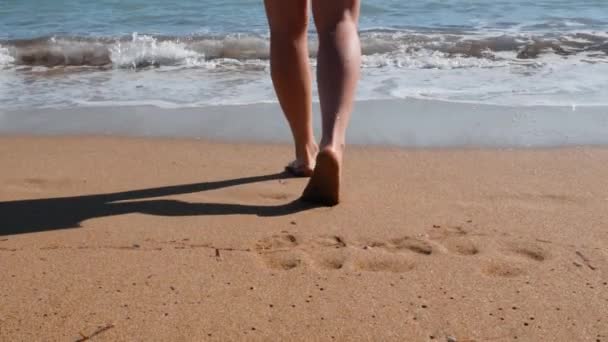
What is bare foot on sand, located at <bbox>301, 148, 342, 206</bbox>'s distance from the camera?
A: 210 cm

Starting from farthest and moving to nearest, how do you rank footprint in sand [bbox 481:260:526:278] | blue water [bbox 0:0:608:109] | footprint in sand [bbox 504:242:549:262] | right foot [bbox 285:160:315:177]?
1. blue water [bbox 0:0:608:109]
2. right foot [bbox 285:160:315:177]
3. footprint in sand [bbox 504:242:549:262]
4. footprint in sand [bbox 481:260:526:278]

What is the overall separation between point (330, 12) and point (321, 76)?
180 millimetres

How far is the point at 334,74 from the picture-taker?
7.40 ft

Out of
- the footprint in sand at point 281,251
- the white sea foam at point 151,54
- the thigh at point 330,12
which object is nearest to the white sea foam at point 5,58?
the white sea foam at point 151,54

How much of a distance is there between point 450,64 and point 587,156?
208 cm

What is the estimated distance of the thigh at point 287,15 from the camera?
2.36m

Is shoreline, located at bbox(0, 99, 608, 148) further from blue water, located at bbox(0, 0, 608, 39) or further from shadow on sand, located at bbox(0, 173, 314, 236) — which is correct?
blue water, located at bbox(0, 0, 608, 39)

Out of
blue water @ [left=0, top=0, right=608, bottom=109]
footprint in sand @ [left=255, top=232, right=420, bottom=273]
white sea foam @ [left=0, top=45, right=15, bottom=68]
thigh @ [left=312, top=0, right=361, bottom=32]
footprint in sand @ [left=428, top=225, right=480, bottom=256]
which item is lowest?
white sea foam @ [left=0, top=45, right=15, bottom=68]

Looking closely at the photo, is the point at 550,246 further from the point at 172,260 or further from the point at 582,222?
the point at 172,260

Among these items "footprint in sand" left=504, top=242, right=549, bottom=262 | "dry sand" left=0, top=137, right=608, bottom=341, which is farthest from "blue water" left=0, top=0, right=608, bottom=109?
"footprint in sand" left=504, top=242, right=549, bottom=262

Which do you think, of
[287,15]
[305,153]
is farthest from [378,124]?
[287,15]

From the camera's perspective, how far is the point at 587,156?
2.76m

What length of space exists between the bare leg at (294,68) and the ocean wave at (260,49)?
230 centimetres

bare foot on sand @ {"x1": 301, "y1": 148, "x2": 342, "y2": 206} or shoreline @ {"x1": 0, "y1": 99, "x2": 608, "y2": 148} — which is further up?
bare foot on sand @ {"x1": 301, "y1": 148, "x2": 342, "y2": 206}
